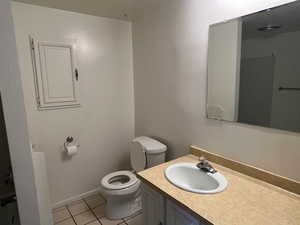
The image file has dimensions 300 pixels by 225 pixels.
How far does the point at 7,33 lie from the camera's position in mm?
982

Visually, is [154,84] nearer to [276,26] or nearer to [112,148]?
[112,148]

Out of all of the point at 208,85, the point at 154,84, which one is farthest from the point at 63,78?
the point at 208,85

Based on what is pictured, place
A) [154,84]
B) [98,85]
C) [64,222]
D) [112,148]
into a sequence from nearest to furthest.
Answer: [64,222] < [154,84] < [98,85] < [112,148]

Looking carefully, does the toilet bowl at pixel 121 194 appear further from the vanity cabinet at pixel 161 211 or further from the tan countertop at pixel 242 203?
the tan countertop at pixel 242 203

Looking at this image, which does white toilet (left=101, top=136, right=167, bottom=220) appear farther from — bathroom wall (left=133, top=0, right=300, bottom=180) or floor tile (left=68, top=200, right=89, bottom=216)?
floor tile (left=68, top=200, right=89, bottom=216)

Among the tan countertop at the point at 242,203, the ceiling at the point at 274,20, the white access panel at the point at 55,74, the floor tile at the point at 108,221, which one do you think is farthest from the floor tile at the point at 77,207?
the ceiling at the point at 274,20

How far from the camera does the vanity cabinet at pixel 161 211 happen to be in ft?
3.64

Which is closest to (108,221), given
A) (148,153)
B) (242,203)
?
(148,153)

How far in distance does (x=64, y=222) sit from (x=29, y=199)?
3.58 feet

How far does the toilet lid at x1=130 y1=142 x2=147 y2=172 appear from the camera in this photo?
1.95m

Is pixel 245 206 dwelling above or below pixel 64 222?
above

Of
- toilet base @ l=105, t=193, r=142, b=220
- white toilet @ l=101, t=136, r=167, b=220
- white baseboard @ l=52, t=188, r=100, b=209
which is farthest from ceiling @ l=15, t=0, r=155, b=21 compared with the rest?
white baseboard @ l=52, t=188, r=100, b=209

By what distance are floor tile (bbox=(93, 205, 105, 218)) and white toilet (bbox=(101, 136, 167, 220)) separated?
0.32ft

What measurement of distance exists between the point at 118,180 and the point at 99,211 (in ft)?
1.33
